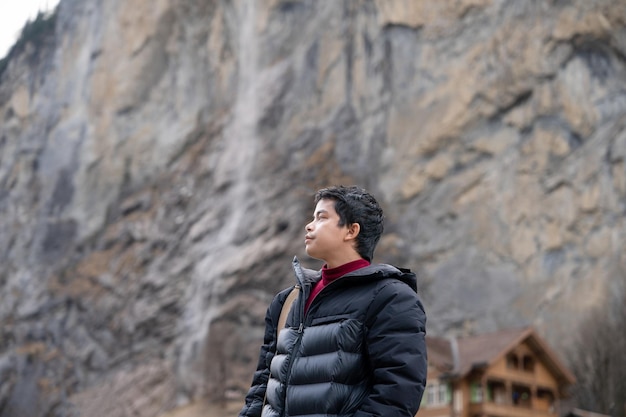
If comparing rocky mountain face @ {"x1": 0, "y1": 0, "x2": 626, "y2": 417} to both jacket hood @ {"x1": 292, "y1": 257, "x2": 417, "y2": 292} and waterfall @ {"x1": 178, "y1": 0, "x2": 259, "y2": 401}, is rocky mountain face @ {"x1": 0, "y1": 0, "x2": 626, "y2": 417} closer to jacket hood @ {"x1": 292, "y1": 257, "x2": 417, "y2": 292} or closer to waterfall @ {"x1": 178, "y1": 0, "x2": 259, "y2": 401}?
waterfall @ {"x1": 178, "y1": 0, "x2": 259, "y2": 401}

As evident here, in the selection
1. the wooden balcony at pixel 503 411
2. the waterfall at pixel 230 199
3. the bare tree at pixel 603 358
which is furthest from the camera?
the waterfall at pixel 230 199

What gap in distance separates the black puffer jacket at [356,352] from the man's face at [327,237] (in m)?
0.16

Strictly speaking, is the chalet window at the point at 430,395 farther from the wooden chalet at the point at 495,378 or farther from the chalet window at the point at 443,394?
the chalet window at the point at 443,394

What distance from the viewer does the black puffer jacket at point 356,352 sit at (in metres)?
3.03

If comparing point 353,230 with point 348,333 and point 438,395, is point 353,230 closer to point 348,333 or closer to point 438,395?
point 348,333

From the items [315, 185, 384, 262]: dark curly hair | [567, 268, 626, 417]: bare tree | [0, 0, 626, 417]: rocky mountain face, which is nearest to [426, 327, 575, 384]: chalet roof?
[567, 268, 626, 417]: bare tree

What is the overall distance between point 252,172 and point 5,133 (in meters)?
15.2

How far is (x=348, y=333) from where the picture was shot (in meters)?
3.17

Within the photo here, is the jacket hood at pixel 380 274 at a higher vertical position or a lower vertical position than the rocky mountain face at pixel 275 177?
lower

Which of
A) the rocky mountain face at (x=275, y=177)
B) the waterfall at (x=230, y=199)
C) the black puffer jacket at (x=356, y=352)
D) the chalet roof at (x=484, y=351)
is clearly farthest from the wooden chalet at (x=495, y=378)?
the black puffer jacket at (x=356, y=352)

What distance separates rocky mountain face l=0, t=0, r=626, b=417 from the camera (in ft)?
96.7

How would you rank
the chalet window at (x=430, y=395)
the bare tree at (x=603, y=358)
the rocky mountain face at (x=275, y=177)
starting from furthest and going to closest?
the rocky mountain face at (x=275, y=177) < the bare tree at (x=603, y=358) < the chalet window at (x=430, y=395)

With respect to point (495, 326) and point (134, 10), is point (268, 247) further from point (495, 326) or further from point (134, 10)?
point (134, 10)

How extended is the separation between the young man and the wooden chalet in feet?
53.6
